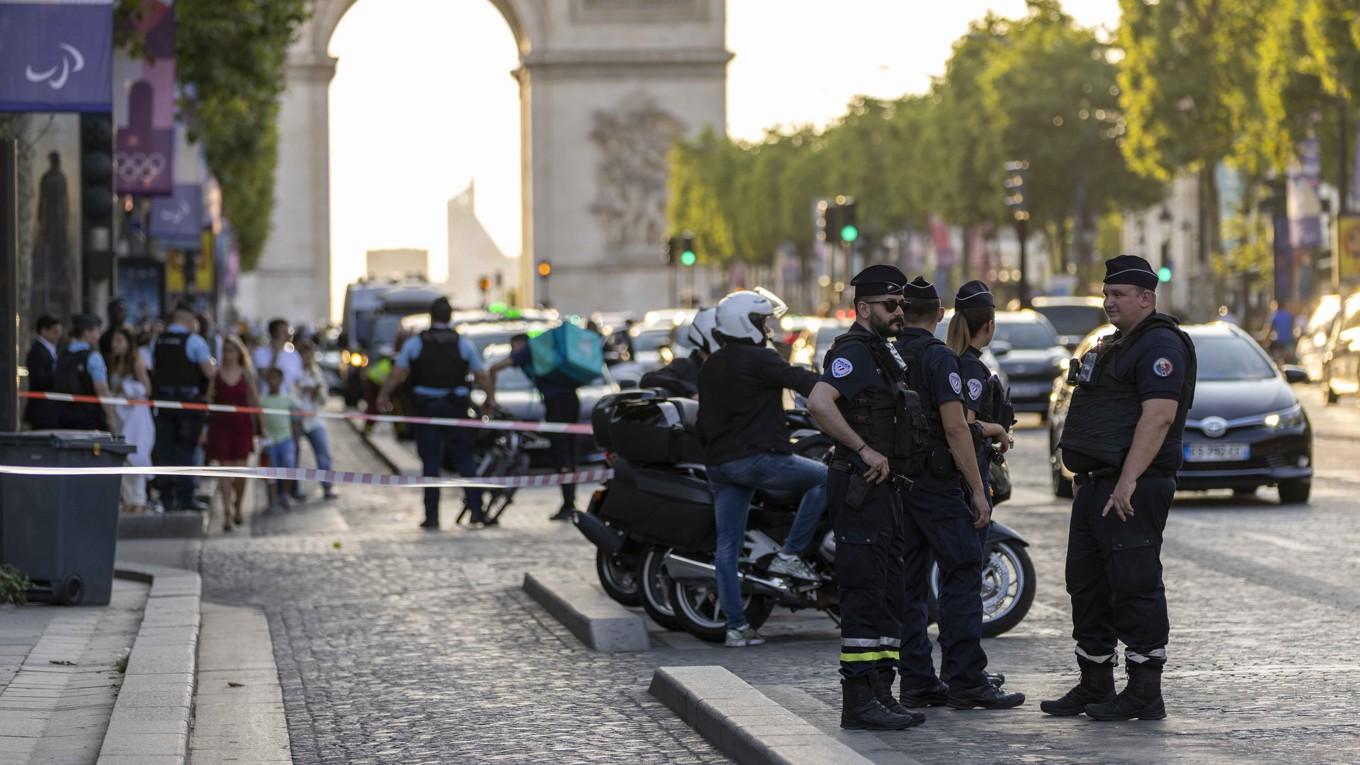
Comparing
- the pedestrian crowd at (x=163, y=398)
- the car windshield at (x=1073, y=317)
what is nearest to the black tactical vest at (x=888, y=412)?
the pedestrian crowd at (x=163, y=398)

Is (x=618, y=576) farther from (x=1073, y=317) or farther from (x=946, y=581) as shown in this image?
(x=1073, y=317)

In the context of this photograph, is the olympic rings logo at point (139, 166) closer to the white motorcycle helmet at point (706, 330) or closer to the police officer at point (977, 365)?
the white motorcycle helmet at point (706, 330)

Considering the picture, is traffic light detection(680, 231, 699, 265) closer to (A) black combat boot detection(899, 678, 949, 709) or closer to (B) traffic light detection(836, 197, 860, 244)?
(B) traffic light detection(836, 197, 860, 244)

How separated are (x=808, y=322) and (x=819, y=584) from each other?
2764 cm

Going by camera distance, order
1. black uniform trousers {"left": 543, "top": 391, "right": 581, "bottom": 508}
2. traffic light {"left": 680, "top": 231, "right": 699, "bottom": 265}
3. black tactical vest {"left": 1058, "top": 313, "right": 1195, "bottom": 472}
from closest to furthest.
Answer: black tactical vest {"left": 1058, "top": 313, "right": 1195, "bottom": 472}, black uniform trousers {"left": 543, "top": 391, "right": 581, "bottom": 508}, traffic light {"left": 680, "top": 231, "right": 699, "bottom": 265}

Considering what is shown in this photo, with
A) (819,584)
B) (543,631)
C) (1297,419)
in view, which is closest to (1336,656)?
(819,584)

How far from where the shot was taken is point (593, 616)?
1241cm

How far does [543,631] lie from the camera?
42.2 ft

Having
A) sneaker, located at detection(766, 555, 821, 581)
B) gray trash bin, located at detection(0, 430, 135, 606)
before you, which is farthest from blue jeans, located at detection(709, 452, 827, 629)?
gray trash bin, located at detection(0, 430, 135, 606)

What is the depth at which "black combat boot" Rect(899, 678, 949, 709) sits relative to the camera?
31.7ft

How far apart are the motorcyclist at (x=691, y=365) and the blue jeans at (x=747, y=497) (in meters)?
0.50

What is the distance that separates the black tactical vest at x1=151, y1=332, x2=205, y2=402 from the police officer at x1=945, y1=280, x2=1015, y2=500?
11.1 metres

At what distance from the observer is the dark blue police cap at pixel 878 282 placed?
30.3 ft

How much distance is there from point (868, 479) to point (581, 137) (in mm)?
77352
